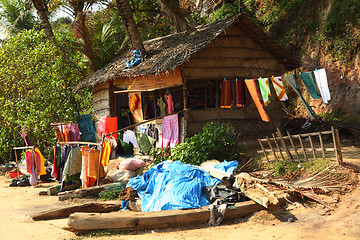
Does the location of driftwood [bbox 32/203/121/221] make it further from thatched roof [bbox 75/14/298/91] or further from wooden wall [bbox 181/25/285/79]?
wooden wall [bbox 181/25/285/79]

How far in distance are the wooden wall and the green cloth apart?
2489 mm

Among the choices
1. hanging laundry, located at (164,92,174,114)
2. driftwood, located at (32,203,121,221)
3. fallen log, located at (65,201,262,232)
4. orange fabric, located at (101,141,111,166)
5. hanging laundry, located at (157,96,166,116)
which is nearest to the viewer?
fallen log, located at (65,201,262,232)

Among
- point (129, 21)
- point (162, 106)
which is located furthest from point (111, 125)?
point (129, 21)

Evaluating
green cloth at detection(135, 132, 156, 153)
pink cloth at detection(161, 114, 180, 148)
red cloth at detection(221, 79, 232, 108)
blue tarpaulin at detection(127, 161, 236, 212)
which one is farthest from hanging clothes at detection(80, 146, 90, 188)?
red cloth at detection(221, 79, 232, 108)

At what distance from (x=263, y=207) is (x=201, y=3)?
16920mm

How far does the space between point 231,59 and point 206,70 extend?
3.25ft

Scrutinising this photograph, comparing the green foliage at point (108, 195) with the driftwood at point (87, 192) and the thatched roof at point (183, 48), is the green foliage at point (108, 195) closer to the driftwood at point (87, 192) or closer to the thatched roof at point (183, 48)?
the driftwood at point (87, 192)

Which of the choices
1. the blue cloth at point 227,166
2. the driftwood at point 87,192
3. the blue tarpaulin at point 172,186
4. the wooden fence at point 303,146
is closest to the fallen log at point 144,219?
the blue tarpaulin at point 172,186

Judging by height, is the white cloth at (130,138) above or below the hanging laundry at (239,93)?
below

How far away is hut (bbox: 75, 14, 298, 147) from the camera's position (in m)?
10.1

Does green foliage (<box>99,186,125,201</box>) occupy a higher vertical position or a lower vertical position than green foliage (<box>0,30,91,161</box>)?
lower

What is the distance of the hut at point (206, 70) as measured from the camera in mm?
10109

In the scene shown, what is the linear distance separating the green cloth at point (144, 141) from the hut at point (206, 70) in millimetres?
1083

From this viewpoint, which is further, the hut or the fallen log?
the hut
